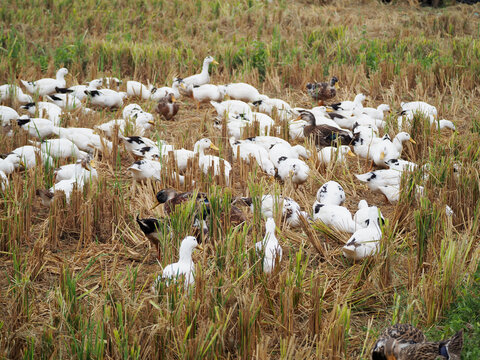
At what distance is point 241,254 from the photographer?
3.62 meters

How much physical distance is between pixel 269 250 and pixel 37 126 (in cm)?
363

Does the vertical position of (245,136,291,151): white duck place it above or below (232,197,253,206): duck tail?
below

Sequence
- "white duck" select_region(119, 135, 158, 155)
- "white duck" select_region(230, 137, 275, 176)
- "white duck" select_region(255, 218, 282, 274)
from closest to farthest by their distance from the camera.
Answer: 1. "white duck" select_region(255, 218, 282, 274)
2. "white duck" select_region(230, 137, 275, 176)
3. "white duck" select_region(119, 135, 158, 155)

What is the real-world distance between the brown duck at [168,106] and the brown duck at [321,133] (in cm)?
175

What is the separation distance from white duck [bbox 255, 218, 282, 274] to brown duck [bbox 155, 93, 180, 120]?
3.77m

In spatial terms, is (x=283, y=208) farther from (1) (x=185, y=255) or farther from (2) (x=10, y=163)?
(2) (x=10, y=163)

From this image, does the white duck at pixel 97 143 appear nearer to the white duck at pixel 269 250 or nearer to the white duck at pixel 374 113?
the white duck at pixel 269 250

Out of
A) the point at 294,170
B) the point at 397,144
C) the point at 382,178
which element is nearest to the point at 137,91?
the point at 294,170

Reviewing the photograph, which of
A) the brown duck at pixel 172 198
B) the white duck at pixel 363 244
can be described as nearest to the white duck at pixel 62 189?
the brown duck at pixel 172 198

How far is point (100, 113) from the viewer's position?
7488 mm

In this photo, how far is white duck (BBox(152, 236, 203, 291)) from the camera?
3458 millimetres

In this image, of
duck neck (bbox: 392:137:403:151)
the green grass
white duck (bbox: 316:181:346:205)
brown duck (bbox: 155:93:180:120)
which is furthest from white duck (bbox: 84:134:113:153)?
the green grass

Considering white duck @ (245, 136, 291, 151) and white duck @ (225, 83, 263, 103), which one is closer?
white duck @ (245, 136, 291, 151)

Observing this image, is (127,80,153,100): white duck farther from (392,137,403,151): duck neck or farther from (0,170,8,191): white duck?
(392,137,403,151): duck neck
